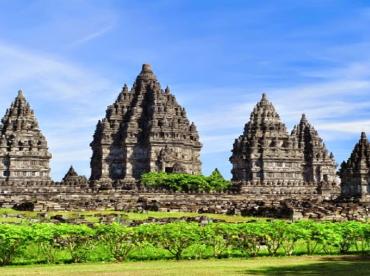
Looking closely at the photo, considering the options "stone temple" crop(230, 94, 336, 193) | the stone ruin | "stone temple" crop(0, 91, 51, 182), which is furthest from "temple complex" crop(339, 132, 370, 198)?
"stone temple" crop(0, 91, 51, 182)

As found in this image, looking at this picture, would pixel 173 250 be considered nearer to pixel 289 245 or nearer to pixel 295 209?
pixel 289 245

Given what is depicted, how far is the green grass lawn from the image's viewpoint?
24.2 m

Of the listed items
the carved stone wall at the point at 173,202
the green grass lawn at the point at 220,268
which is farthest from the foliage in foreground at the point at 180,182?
the green grass lawn at the point at 220,268

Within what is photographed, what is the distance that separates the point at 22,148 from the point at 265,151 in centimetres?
3802

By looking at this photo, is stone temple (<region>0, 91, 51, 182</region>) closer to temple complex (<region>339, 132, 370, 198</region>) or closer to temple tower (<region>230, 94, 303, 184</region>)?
temple tower (<region>230, 94, 303, 184</region>)

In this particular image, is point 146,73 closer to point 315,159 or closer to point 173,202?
point 315,159

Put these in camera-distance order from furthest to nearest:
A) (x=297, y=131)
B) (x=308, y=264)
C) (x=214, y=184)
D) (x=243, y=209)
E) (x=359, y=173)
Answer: (x=297, y=131) → (x=214, y=184) → (x=359, y=173) → (x=243, y=209) → (x=308, y=264)

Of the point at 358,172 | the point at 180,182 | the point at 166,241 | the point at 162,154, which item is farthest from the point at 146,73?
the point at 166,241

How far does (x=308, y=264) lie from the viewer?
2680 cm

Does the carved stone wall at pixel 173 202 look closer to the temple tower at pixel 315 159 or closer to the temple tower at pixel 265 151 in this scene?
the temple tower at pixel 265 151

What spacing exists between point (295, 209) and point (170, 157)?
51417 mm

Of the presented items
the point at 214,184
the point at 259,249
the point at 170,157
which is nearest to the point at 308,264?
the point at 259,249

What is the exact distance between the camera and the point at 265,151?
11325 cm

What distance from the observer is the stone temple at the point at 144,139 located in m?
107
